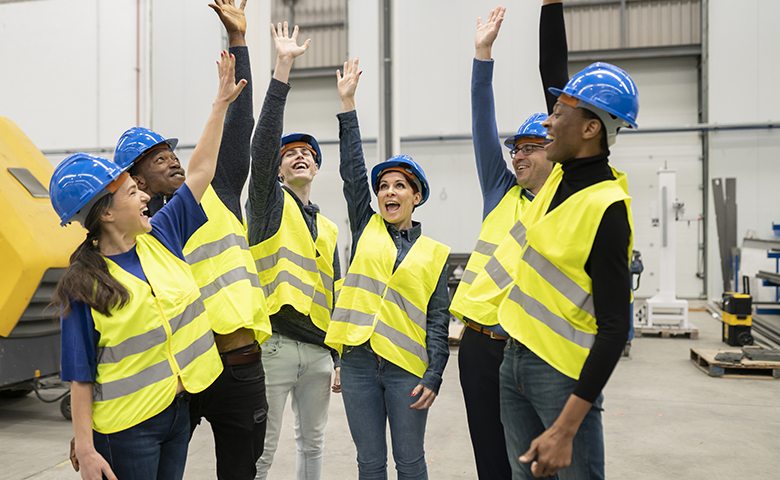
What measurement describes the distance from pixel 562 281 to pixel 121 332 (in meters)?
1.13

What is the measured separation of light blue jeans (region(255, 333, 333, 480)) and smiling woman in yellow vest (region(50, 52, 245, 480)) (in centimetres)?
68

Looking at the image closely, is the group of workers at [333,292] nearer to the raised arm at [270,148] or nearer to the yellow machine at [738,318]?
the raised arm at [270,148]

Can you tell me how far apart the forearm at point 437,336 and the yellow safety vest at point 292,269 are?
54 centimetres

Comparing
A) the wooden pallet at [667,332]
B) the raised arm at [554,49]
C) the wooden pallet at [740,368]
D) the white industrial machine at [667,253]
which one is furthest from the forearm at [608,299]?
the wooden pallet at [667,332]

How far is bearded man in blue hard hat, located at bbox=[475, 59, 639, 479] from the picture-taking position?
118 cm

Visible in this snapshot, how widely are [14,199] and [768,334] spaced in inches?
335

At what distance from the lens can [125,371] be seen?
4.66ft

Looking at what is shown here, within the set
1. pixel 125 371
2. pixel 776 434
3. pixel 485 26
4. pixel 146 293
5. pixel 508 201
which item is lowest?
pixel 776 434

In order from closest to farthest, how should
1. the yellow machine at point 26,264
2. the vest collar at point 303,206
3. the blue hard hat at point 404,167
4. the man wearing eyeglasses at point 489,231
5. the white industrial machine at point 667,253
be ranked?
1. the man wearing eyeglasses at point 489,231
2. the blue hard hat at point 404,167
3. the vest collar at point 303,206
4. the yellow machine at point 26,264
5. the white industrial machine at point 667,253

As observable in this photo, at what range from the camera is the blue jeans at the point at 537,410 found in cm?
127

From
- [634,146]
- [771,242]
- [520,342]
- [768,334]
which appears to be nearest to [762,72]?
[634,146]

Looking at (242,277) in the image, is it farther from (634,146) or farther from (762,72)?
(762,72)

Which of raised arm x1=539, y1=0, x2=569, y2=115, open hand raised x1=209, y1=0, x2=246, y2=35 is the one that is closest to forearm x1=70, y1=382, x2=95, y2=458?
open hand raised x1=209, y1=0, x2=246, y2=35

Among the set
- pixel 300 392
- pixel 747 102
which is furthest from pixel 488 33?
pixel 747 102
